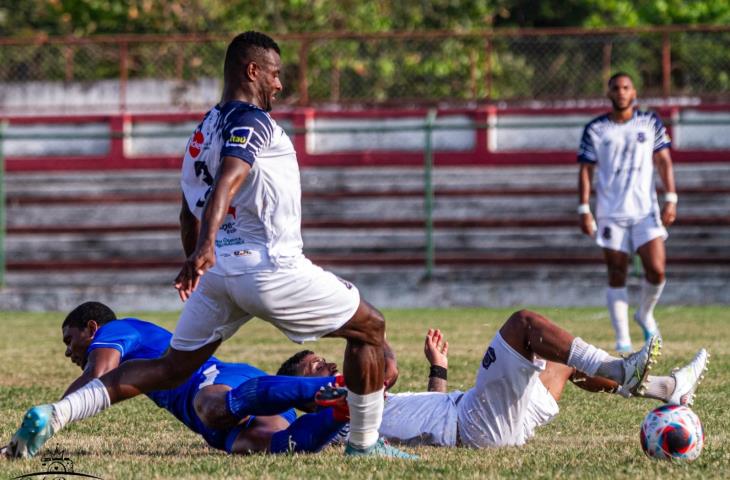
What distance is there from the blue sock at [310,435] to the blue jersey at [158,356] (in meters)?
0.27

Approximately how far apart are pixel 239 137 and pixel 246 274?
588mm

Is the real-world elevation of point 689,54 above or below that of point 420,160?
above

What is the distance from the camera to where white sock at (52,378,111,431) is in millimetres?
6078

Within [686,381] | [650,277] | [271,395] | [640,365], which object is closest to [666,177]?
[650,277]

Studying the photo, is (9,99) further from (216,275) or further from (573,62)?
(216,275)

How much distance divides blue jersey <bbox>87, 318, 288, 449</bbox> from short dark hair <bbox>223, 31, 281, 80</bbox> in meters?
1.39

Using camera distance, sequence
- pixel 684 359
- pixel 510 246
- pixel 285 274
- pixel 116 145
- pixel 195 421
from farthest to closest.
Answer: pixel 116 145, pixel 510 246, pixel 684 359, pixel 195 421, pixel 285 274

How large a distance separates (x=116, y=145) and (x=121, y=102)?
0.99 metres

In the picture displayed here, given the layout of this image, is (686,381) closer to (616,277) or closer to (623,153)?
(616,277)

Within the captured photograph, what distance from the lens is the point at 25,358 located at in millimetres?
12648

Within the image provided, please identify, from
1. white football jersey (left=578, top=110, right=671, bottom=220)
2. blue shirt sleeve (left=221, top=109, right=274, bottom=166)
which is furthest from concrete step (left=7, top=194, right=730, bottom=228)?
blue shirt sleeve (left=221, top=109, right=274, bottom=166)

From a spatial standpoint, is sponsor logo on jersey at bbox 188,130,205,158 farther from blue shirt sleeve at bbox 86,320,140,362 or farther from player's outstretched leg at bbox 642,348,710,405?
player's outstretched leg at bbox 642,348,710,405

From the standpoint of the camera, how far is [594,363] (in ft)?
20.7

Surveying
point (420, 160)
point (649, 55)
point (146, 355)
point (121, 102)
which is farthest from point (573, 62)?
point (146, 355)
